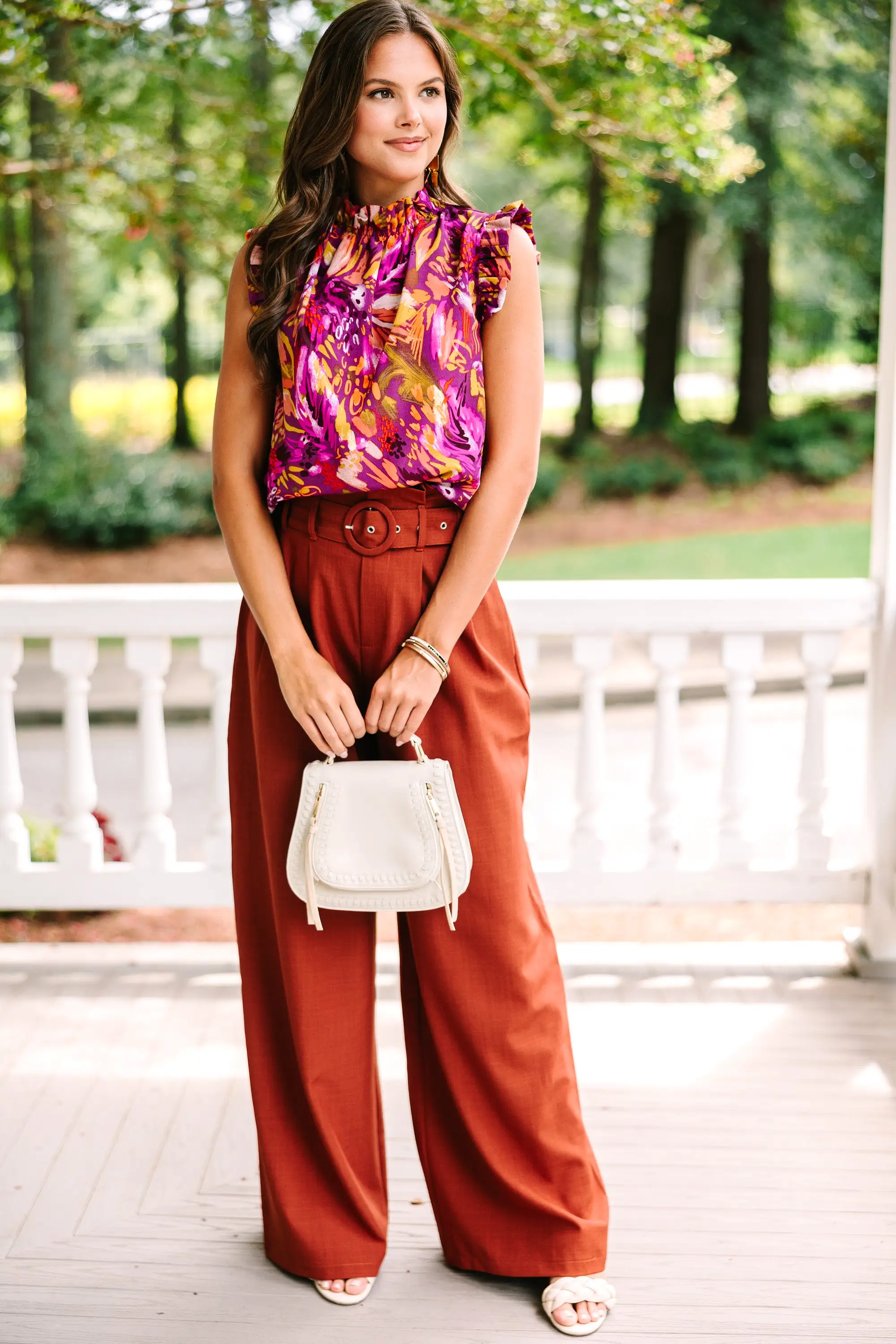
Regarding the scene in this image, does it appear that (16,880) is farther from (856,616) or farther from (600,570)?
(600,570)

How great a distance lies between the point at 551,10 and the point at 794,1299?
13.0ft

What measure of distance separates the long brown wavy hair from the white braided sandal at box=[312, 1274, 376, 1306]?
1.31 meters

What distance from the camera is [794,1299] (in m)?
1.93

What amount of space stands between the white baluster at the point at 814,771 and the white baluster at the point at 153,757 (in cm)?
147

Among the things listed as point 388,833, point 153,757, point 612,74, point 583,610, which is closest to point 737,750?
point 583,610

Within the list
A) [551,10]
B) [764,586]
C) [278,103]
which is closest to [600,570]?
[278,103]

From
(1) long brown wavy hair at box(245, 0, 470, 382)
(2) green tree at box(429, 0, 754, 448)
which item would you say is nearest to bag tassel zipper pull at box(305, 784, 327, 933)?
(1) long brown wavy hair at box(245, 0, 470, 382)

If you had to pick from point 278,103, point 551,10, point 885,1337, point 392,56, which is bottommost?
point 885,1337

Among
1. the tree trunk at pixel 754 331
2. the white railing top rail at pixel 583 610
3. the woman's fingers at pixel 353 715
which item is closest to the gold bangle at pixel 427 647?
the woman's fingers at pixel 353 715

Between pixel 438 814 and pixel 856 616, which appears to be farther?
pixel 856 616

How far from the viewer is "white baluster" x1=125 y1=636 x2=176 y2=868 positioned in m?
3.07

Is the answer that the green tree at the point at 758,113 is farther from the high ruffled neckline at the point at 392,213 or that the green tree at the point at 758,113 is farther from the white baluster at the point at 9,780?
the high ruffled neckline at the point at 392,213

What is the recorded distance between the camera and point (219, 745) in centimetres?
305

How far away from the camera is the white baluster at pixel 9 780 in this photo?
10.0 feet
